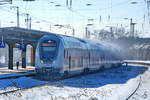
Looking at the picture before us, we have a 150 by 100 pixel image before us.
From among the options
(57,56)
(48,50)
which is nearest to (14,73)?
(48,50)

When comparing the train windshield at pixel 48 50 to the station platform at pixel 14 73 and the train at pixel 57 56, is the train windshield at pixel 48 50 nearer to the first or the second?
the train at pixel 57 56

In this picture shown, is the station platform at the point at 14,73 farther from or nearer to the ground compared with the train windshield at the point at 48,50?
nearer to the ground

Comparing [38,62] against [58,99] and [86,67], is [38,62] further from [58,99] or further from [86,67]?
[58,99]

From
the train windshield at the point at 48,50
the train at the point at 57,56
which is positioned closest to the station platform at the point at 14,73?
the train at the point at 57,56

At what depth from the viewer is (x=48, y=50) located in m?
24.5

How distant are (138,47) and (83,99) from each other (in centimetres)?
8524

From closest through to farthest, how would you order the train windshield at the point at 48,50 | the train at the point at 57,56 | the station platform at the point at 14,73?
the train at the point at 57,56 → the train windshield at the point at 48,50 → the station platform at the point at 14,73

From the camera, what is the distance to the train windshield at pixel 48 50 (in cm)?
2423

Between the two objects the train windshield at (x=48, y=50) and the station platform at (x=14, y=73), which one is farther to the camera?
the station platform at (x=14, y=73)

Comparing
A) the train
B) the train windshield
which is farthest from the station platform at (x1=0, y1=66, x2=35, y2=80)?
the train windshield

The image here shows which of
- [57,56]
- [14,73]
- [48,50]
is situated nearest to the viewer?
[57,56]

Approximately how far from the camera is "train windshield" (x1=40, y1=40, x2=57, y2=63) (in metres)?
24.2

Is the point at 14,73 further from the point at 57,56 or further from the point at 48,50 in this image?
the point at 57,56

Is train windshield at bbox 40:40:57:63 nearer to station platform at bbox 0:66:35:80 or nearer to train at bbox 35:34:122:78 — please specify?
train at bbox 35:34:122:78
